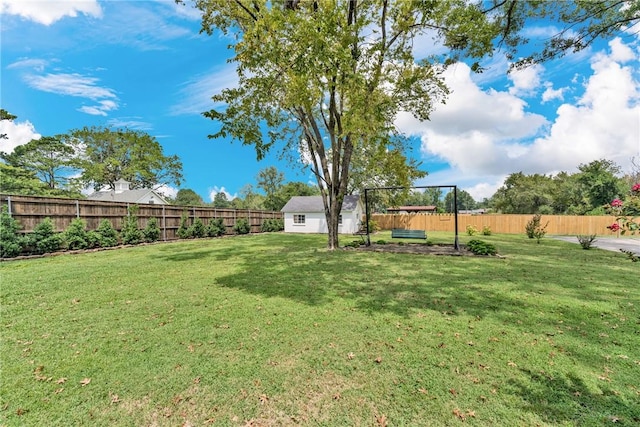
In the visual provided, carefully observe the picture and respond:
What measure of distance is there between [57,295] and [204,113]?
6.13 meters

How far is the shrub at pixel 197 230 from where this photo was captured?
1619cm

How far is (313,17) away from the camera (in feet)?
22.6

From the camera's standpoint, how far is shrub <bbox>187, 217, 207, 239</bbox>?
637 inches

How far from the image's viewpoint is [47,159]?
26094 millimetres

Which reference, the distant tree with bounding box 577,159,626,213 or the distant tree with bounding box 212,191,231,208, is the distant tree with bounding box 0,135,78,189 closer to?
the distant tree with bounding box 212,191,231,208

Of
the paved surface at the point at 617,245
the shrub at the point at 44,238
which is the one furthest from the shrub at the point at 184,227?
the paved surface at the point at 617,245

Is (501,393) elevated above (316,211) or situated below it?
below

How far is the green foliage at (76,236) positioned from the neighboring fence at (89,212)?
1.27 ft

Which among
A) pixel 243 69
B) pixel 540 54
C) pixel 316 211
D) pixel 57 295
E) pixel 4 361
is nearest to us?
pixel 4 361

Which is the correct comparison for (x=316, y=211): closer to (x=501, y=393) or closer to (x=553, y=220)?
(x=553, y=220)

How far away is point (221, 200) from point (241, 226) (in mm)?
50390

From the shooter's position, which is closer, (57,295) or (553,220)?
(57,295)

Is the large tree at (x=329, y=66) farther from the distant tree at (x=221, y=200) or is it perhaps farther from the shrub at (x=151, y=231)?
the distant tree at (x=221, y=200)

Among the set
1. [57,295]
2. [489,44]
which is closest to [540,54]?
[489,44]
